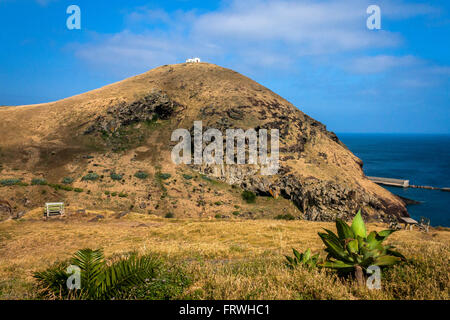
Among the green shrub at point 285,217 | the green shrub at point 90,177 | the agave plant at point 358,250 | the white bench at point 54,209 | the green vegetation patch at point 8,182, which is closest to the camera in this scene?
the agave plant at point 358,250

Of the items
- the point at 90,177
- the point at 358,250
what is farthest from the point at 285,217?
the point at 358,250

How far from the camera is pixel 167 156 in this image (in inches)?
1758

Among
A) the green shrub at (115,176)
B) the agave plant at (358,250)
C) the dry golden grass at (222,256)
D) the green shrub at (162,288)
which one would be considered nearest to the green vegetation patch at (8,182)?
the green shrub at (115,176)

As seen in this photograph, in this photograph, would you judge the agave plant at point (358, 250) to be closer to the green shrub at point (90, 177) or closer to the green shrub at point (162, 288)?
the green shrub at point (162, 288)

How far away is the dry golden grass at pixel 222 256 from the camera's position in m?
3.84

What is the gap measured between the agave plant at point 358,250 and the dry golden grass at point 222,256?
0.27m

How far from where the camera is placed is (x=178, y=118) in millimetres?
55562

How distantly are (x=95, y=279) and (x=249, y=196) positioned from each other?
33.4m

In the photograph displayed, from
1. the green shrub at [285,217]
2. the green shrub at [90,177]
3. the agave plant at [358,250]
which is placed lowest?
the green shrub at [285,217]

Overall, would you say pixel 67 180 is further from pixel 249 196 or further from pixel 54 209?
pixel 249 196

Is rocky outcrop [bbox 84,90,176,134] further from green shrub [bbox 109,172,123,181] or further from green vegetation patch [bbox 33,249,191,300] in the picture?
green vegetation patch [bbox 33,249,191,300]

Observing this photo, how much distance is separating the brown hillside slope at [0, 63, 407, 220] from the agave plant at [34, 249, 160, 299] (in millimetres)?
25794
